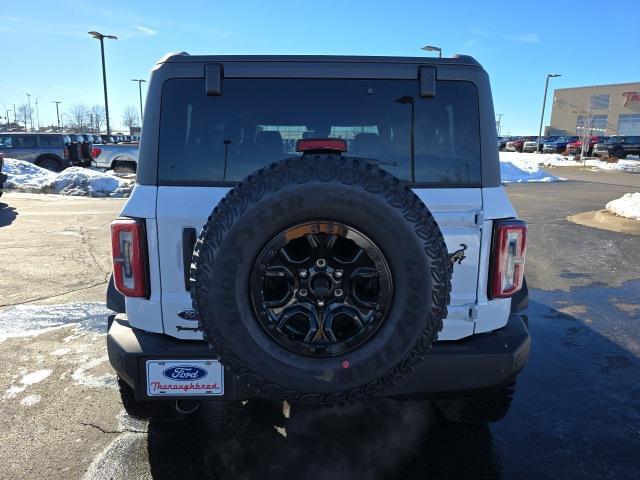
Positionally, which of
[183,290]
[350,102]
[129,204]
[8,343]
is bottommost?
[8,343]

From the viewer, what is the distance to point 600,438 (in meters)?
2.88

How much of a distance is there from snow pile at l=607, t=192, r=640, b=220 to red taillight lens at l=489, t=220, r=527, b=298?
33.3 ft

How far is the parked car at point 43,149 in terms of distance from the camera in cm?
1950

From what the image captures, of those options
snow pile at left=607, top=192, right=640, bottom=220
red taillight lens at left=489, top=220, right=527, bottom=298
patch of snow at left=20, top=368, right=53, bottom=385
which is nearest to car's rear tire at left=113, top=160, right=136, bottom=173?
patch of snow at left=20, top=368, right=53, bottom=385

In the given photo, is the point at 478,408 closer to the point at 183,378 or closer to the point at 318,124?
the point at 183,378

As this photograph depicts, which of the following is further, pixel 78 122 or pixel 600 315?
pixel 78 122

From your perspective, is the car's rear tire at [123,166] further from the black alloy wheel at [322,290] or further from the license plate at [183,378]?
the black alloy wheel at [322,290]

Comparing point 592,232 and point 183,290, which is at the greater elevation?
point 183,290

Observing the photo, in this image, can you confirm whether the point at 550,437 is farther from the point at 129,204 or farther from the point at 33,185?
the point at 33,185

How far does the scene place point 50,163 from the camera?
65.9ft

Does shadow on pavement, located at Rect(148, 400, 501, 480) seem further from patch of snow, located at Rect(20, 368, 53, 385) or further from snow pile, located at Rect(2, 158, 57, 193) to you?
snow pile, located at Rect(2, 158, 57, 193)

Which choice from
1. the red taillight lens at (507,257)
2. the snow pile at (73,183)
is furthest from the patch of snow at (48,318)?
the snow pile at (73,183)

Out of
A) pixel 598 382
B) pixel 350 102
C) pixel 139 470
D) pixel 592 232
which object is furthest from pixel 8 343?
pixel 592 232

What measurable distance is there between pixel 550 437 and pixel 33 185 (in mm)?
17373
